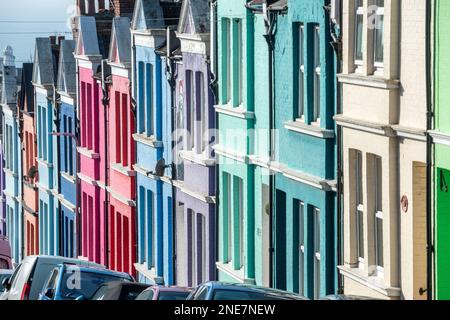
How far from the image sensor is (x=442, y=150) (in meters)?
24.7

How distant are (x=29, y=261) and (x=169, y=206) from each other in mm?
8473

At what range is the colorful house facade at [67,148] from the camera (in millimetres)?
56062

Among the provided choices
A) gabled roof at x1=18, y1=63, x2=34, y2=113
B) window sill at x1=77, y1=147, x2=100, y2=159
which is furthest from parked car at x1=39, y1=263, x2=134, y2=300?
gabled roof at x1=18, y1=63, x2=34, y2=113

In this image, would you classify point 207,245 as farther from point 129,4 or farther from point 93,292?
point 129,4

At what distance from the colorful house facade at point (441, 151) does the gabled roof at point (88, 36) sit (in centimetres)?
2938

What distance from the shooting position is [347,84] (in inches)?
1125

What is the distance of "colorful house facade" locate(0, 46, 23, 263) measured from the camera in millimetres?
68375

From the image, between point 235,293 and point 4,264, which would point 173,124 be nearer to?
point 4,264

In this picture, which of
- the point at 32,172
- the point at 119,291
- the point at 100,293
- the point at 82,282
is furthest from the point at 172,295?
the point at 32,172

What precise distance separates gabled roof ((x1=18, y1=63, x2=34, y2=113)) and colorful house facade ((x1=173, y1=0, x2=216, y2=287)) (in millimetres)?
23175

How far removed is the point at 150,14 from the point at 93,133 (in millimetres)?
8208

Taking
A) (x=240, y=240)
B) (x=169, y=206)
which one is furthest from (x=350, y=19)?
(x=169, y=206)

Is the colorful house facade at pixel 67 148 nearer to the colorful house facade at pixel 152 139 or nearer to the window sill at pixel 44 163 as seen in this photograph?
the window sill at pixel 44 163

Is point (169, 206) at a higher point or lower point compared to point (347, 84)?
lower
